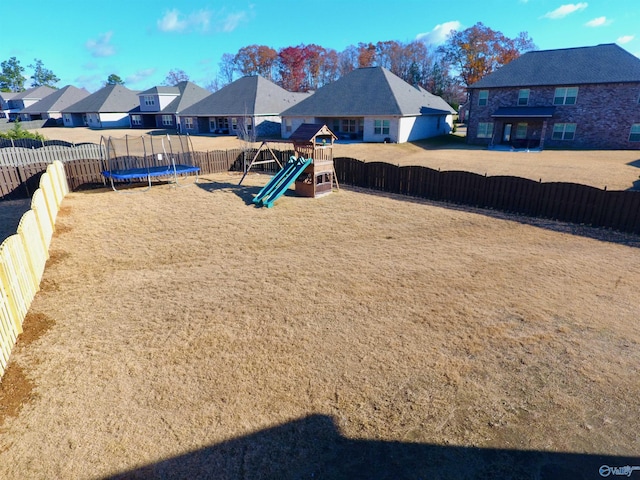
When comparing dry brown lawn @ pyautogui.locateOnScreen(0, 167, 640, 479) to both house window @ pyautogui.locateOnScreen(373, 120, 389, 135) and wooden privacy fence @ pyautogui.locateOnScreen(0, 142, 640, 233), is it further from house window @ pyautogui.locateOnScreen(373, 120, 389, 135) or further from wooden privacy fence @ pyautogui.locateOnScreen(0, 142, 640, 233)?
house window @ pyautogui.locateOnScreen(373, 120, 389, 135)

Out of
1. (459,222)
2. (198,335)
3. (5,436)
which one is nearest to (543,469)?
(198,335)

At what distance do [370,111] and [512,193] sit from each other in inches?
928

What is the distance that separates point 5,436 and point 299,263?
6.81m

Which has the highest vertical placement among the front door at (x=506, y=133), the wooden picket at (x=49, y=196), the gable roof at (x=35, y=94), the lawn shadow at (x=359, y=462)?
the gable roof at (x=35, y=94)

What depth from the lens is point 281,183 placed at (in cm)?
1692

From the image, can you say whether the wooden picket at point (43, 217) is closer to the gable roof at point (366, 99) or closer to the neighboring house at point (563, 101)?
the gable roof at point (366, 99)

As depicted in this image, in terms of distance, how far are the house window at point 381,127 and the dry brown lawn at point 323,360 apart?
1034 inches

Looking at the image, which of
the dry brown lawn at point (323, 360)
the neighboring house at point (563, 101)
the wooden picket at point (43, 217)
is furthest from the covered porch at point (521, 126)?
the wooden picket at point (43, 217)

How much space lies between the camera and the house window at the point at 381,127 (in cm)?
3606

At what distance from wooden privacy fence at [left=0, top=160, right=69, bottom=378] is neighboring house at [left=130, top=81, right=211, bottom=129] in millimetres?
46733

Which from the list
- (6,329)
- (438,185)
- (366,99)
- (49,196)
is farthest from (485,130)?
(6,329)

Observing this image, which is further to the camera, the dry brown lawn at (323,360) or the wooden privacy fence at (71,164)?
the wooden privacy fence at (71,164)

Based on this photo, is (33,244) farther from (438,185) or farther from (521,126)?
(521,126)

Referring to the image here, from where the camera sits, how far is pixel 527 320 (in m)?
7.61
